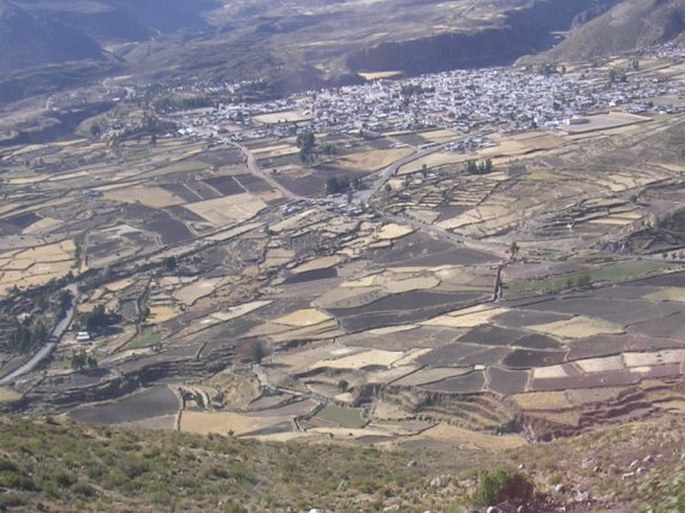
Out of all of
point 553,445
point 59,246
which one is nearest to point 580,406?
point 553,445

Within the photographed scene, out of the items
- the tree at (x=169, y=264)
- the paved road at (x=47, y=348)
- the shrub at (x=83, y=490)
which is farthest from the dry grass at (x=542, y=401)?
the tree at (x=169, y=264)

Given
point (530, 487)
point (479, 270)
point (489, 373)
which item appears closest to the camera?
point (530, 487)

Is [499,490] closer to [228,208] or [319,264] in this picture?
[319,264]

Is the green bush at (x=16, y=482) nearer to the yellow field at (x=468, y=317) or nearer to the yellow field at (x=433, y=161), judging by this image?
the yellow field at (x=468, y=317)

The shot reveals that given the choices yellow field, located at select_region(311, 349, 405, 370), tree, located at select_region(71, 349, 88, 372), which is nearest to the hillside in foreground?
yellow field, located at select_region(311, 349, 405, 370)

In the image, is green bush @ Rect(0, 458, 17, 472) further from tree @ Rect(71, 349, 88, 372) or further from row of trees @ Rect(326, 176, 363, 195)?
row of trees @ Rect(326, 176, 363, 195)

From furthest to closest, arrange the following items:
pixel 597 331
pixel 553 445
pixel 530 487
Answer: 1. pixel 597 331
2. pixel 553 445
3. pixel 530 487

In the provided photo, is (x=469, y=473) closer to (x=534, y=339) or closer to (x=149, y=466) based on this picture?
(x=149, y=466)
